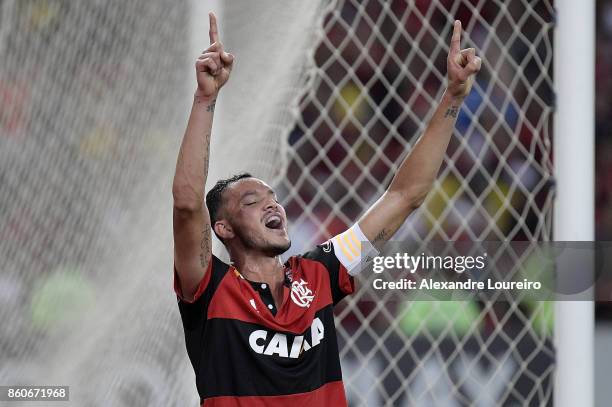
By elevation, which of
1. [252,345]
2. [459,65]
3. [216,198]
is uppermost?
[459,65]

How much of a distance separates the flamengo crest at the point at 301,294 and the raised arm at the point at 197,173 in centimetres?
17

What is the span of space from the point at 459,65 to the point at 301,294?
462 millimetres

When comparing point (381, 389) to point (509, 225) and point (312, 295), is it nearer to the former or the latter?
point (509, 225)

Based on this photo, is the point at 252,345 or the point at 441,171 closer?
the point at 252,345

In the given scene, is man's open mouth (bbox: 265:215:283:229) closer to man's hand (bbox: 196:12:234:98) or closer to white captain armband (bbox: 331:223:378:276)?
white captain armband (bbox: 331:223:378:276)

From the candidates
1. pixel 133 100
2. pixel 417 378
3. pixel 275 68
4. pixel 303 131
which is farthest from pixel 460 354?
pixel 133 100

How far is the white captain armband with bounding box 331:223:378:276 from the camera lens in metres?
1.77

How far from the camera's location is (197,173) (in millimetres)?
1492

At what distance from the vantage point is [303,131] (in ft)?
8.35

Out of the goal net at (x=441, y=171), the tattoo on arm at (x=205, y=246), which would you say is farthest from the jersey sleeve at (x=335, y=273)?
the goal net at (x=441, y=171)

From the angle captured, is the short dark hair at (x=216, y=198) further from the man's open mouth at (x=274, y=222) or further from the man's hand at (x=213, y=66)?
the man's hand at (x=213, y=66)

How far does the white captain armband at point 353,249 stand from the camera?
1766 millimetres

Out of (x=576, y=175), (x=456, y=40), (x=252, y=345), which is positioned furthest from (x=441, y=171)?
(x=252, y=345)

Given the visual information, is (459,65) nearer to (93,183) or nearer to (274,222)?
(274,222)
